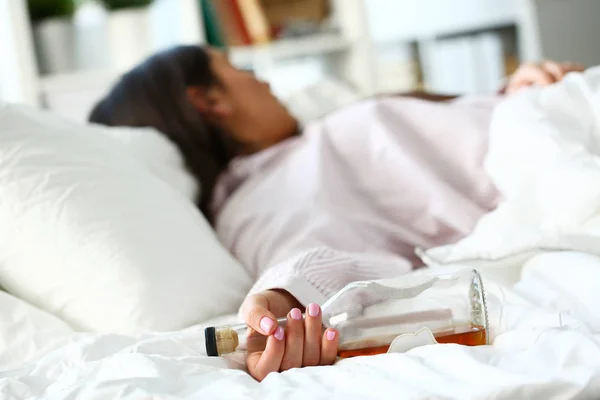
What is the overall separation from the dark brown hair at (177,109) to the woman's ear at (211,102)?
12 mm

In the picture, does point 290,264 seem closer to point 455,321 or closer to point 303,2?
point 455,321

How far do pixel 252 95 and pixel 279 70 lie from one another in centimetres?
123

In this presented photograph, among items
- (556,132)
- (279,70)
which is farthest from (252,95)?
(279,70)

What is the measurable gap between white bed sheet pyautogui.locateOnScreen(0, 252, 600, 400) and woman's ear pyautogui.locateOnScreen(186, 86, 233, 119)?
0.72 metres

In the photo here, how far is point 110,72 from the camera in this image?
7.13 ft

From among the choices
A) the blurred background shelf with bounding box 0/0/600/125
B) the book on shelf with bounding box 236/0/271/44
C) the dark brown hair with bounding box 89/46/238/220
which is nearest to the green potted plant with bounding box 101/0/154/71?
the blurred background shelf with bounding box 0/0/600/125

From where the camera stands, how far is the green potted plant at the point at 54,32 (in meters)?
2.15

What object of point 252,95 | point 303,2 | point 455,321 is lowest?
point 455,321

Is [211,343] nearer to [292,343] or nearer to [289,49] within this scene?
[292,343]

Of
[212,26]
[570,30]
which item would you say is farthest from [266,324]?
[570,30]

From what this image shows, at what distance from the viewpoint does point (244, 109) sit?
1.44 m

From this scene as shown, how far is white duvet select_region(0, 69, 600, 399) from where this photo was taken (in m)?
0.54

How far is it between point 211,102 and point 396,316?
84 cm

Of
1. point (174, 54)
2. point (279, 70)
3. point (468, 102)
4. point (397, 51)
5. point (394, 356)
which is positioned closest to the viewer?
point (394, 356)
